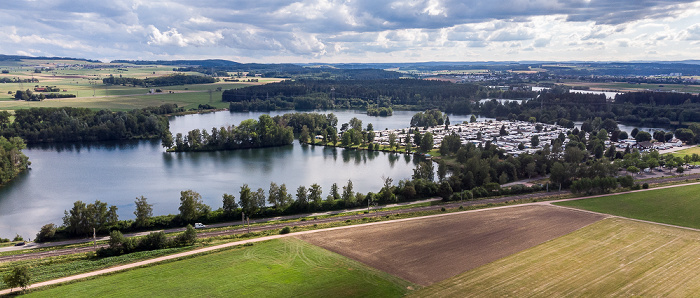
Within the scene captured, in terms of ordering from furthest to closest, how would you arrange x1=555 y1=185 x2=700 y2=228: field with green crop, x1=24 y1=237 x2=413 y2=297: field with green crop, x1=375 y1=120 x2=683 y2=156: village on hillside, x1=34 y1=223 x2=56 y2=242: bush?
x1=375 y1=120 x2=683 y2=156: village on hillside
x1=555 y1=185 x2=700 y2=228: field with green crop
x1=34 y1=223 x2=56 y2=242: bush
x1=24 y1=237 x2=413 y2=297: field with green crop

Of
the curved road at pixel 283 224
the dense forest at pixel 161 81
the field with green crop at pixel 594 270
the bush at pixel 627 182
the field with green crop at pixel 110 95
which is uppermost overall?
the dense forest at pixel 161 81

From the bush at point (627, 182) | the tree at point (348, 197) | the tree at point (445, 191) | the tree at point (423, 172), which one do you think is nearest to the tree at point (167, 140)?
the tree at point (348, 197)

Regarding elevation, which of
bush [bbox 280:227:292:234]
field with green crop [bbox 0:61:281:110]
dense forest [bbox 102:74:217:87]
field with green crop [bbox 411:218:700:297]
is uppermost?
dense forest [bbox 102:74:217:87]

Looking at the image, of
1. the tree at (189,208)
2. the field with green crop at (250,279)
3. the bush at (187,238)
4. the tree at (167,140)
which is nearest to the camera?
the field with green crop at (250,279)

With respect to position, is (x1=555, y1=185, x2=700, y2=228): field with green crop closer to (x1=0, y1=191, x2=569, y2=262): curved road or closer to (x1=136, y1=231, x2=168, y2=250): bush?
(x1=0, y1=191, x2=569, y2=262): curved road

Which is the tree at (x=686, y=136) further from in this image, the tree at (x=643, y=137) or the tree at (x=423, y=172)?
the tree at (x=423, y=172)

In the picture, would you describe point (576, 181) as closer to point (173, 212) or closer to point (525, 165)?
point (525, 165)

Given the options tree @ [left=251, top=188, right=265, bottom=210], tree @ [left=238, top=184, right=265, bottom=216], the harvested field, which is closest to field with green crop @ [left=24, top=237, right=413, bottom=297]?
the harvested field
